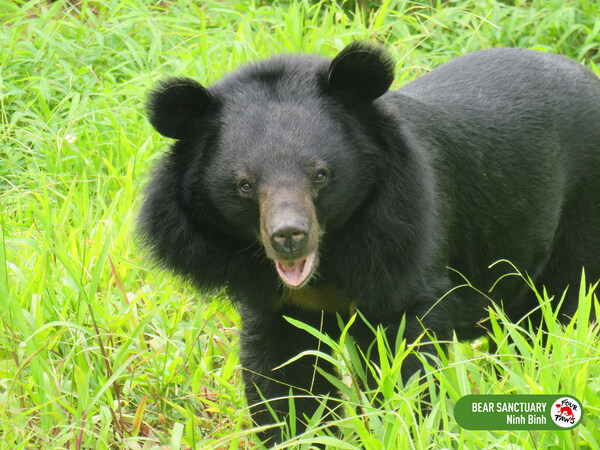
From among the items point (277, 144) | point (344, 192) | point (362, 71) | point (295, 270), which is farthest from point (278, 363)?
point (362, 71)

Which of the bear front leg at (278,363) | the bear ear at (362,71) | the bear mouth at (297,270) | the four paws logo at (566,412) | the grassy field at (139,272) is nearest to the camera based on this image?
the four paws logo at (566,412)

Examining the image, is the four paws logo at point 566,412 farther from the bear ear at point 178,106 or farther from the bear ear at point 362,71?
the bear ear at point 178,106

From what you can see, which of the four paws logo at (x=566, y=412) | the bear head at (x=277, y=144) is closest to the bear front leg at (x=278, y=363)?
the bear head at (x=277, y=144)

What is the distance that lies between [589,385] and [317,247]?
1.02 meters

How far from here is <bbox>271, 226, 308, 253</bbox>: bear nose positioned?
10.00 feet

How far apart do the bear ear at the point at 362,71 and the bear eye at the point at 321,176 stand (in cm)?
36

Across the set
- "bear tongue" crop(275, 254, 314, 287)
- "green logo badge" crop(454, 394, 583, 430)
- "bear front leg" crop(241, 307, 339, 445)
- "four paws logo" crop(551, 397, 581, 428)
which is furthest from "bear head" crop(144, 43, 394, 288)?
"four paws logo" crop(551, 397, 581, 428)

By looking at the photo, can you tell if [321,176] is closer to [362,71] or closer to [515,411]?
[362,71]

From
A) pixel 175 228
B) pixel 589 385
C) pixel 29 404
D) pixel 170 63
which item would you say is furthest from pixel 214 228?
pixel 170 63

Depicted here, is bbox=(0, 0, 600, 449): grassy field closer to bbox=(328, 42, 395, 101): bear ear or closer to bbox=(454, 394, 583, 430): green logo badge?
bbox=(454, 394, 583, 430): green logo badge

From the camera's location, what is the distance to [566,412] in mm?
2723

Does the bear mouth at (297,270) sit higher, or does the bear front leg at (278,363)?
the bear mouth at (297,270)

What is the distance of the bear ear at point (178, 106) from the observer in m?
3.38

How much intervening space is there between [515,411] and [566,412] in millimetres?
149
